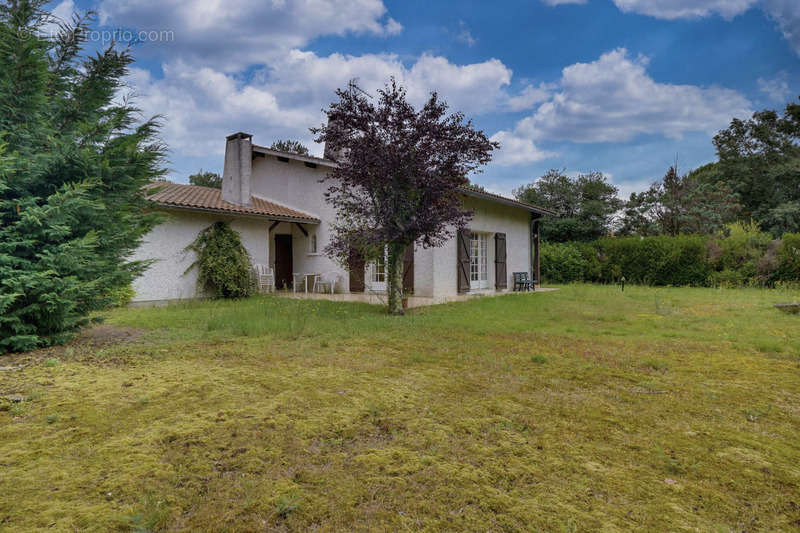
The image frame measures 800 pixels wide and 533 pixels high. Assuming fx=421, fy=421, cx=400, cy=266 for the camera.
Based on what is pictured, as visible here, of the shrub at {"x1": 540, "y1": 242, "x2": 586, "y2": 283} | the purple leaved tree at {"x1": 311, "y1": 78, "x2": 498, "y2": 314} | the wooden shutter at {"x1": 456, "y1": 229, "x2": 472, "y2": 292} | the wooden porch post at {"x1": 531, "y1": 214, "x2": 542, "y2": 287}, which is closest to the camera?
the purple leaved tree at {"x1": 311, "y1": 78, "x2": 498, "y2": 314}

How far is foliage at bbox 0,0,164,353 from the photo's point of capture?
4633 millimetres

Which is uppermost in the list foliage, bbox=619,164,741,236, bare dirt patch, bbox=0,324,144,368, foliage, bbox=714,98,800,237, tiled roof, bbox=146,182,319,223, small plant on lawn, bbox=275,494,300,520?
foliage, bbox=714,98,800,237

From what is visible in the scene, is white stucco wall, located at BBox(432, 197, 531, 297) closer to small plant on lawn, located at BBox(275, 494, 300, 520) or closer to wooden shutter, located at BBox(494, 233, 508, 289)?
wooden shutter, located at BBox(494, 233, 508, 289)

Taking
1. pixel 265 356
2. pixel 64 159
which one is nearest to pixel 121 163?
pixel 64 159

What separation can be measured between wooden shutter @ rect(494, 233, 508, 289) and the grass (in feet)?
27.7

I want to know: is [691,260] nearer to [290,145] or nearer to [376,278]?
[376,278]

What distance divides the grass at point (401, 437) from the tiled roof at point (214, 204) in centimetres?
611

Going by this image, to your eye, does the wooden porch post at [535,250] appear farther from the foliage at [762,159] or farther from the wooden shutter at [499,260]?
the foliage at [762,159]

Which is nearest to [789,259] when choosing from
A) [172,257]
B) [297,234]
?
[297,234]

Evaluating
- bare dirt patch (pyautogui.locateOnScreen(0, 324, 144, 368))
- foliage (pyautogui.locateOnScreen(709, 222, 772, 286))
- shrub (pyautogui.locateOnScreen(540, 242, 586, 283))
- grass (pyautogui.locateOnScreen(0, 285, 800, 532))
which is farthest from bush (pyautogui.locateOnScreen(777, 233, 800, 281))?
bare dirt patch (pyautogui.locateOnScreen(0, 324, 144, 368))

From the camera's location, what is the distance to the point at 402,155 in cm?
786

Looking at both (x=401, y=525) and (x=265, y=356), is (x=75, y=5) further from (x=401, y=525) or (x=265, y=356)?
(x=401, y=525)

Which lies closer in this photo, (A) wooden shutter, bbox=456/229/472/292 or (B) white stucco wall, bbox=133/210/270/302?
(B) white stucco wall, bbox=133/210/270/302

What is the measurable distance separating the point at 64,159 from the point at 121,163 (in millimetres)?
652
